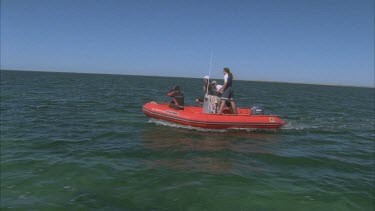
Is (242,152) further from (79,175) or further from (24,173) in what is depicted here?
(24,173)

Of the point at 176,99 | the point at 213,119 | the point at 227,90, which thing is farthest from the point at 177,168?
the point at 176,99

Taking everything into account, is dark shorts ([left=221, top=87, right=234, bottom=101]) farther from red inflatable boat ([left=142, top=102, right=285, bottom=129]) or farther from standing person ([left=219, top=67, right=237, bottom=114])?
red inflatable boat ([left=142, top=102, right=285, bottom=129])

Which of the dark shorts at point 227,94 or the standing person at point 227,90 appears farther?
the dark shorts at point 227,94

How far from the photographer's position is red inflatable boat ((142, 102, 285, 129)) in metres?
12.1

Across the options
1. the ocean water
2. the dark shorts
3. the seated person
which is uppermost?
the dark shorts

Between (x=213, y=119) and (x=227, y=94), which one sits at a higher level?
(x=227, y=94)

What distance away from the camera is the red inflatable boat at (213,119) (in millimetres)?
12125

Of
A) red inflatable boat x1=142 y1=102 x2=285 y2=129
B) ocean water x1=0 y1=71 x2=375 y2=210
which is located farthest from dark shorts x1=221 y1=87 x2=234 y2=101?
ocean water x1=0 y1=71 x2=375 y2=210

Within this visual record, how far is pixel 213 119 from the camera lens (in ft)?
39.7

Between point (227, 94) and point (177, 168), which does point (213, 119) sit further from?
point (177, 168)

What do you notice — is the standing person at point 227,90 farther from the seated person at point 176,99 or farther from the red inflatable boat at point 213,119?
the seated person at point 176,99

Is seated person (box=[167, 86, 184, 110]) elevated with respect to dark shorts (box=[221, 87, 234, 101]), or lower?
lower

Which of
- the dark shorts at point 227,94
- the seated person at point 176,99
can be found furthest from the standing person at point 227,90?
the seated person at point 176,99

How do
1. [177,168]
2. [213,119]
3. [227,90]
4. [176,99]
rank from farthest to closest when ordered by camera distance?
[176,99] < [227,90] < [213,119] < [177,168]
